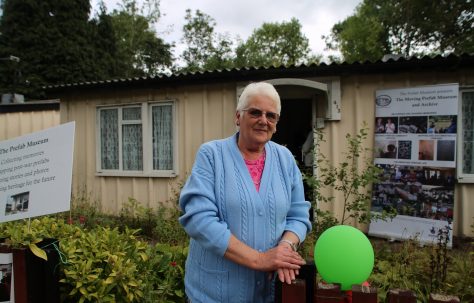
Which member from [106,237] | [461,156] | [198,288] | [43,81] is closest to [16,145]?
[106,237]

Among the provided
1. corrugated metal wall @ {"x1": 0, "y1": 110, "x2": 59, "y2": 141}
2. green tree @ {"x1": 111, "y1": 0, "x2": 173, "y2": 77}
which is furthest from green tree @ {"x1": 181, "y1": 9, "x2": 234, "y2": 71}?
corrugated metal wall @ {"x1": 0, "y1": 110, "x2": 59, "y2": 141}

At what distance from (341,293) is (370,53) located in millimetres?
26740

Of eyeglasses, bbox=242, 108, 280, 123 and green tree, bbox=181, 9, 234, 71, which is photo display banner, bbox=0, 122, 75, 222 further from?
green tree, bbox=181, 9, 234, 71

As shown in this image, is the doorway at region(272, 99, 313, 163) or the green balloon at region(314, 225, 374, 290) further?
the doorway at region(272, 99, 313, 163)

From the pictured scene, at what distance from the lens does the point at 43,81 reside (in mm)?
22016

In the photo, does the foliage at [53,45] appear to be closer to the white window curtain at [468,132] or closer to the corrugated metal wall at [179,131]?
the corrugated metal wall at [179,131]

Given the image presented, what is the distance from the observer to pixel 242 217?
1639mm

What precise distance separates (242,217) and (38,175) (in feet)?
5.29

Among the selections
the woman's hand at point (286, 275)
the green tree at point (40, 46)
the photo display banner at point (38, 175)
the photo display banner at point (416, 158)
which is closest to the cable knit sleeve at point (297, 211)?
the woman's hand at point (286, 275)

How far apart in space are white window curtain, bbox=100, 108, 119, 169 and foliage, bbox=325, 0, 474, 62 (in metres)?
6.38

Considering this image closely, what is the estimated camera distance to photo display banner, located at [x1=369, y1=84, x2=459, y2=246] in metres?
5.39

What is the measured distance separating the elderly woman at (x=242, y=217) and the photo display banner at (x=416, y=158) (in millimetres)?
4477

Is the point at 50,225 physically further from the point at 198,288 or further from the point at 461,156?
the point at 461,156

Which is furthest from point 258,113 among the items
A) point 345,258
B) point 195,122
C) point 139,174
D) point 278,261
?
point 139,174
